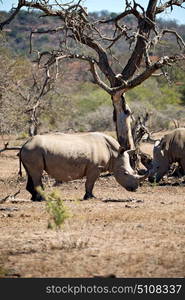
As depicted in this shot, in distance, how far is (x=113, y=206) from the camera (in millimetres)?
11836

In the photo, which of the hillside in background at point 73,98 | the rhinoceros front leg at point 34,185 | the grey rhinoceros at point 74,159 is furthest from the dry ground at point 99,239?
the hillside in background at point 73,98

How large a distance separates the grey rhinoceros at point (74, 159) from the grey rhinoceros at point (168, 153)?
2.31m

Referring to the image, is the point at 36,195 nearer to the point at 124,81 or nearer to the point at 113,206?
the point at 113,206

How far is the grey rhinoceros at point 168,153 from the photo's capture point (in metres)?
15.9

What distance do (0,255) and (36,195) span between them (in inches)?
197

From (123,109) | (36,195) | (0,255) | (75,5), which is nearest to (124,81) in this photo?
(123,109)

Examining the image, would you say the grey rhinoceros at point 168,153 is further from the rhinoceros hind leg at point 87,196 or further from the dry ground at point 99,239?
the rhinoceros hind leg at point 87,196

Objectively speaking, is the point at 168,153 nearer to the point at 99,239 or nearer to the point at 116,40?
the point at 116,40

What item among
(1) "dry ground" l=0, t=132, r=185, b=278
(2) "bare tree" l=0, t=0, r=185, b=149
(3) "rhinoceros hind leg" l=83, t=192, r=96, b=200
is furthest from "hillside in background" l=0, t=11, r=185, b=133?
(1) "dry ground" l=0, t=132, r=185, b=278

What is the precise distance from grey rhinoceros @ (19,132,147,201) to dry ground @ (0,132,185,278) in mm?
404

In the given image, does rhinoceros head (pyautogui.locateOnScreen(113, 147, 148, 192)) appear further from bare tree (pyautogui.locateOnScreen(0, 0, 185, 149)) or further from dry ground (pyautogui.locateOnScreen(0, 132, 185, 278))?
bare tree (pyautogui.locateOnScreen(0, 0, 185, 149))

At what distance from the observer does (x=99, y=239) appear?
28.7 ft

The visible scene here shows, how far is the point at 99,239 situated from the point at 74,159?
452 centimetres

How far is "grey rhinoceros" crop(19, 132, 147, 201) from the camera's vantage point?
12855 millimetres
